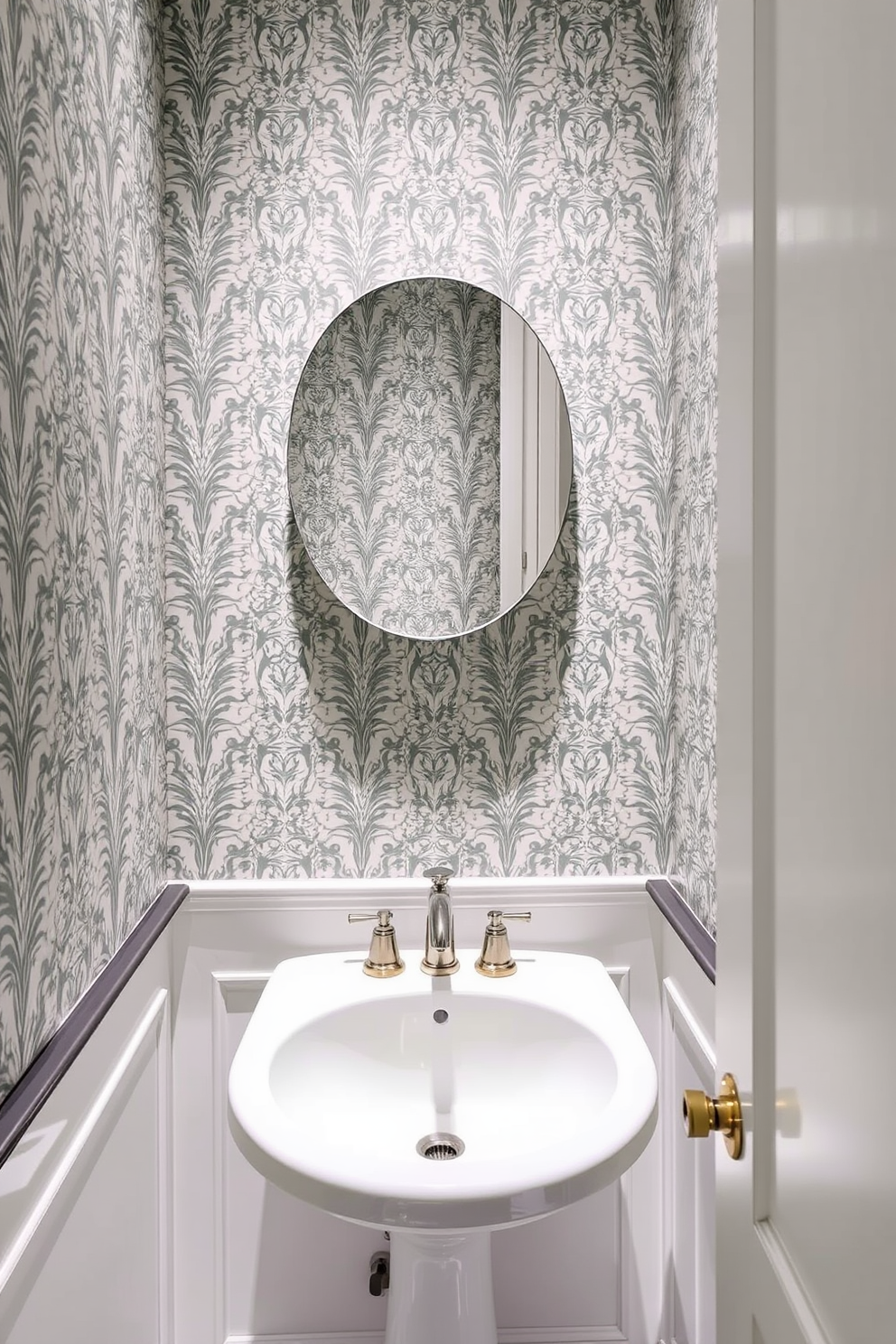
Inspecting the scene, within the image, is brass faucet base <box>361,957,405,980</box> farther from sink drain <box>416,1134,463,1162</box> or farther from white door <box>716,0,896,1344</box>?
white door <box>716,0,896,1344</box>

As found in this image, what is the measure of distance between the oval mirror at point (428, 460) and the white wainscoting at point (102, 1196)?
642 mm

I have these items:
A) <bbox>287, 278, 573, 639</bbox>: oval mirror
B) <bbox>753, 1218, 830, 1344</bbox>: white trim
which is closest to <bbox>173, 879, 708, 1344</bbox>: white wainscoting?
<bbox>287, 278, 573, 639</bbox>: oval mirror

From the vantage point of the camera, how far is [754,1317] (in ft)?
2.11

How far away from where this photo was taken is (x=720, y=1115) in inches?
27.6

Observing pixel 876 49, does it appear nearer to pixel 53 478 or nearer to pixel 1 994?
pixel 53 478

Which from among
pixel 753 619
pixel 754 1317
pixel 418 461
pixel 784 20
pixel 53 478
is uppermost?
pixel 784 20

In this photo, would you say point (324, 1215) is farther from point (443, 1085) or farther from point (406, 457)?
point (406, 457)

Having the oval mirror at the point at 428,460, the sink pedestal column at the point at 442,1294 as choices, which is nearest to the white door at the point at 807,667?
the sink pedestal column at the point at 442,1294

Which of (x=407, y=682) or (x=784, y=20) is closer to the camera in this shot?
(x=784, y=20)

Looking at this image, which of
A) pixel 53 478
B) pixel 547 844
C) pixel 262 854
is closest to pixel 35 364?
pixel 53 478

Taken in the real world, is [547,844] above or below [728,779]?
below

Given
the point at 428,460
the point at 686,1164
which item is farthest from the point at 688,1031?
the point at 428,460

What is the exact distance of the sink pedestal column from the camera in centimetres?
104

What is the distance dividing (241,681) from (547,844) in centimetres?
54
